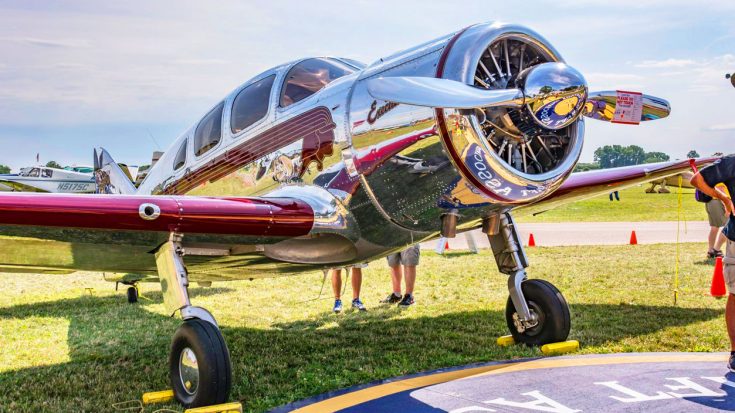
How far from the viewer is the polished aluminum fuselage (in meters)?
4.89

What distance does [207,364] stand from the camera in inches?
186

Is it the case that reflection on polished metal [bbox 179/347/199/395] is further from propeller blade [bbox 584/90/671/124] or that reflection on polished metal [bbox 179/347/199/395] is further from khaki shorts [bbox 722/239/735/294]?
khaki shorts [bbox 722/239/735/294]

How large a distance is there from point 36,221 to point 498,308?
583 cm

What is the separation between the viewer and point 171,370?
202 inches

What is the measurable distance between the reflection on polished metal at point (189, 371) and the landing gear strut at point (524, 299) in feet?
9.27

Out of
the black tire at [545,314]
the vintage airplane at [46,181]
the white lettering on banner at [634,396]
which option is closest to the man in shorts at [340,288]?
the black tire at [545,314]

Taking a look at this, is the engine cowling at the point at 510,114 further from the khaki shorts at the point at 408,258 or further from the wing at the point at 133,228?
the khaki shorts at the point at 408,258

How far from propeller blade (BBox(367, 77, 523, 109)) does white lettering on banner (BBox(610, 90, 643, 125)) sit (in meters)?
1.39

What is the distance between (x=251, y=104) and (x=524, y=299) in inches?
124

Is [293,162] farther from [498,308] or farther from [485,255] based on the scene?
[485,255]

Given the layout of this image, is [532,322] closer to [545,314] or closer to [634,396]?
[545,314]

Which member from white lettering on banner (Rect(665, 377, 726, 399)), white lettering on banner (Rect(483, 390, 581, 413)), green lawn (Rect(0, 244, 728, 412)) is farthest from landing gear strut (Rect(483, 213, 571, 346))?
white lettering on banner (Rect(483, 390, 581, 413))

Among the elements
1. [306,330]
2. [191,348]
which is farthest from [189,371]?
[306,330]

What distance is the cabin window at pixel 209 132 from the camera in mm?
6891
